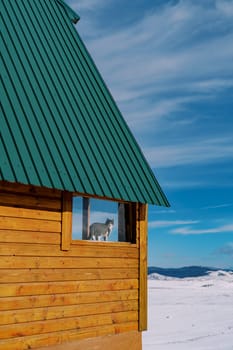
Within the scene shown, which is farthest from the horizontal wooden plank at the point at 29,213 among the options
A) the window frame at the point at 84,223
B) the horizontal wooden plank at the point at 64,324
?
the horizontal wooden plank at the point at 64,324

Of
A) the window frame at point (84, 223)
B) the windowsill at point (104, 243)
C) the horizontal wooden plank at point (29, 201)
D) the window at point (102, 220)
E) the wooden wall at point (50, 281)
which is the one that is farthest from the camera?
the window at point (102, 220)

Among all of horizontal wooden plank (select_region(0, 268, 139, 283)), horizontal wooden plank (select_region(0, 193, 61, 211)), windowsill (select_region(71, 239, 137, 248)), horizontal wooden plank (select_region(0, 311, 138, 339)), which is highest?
horizontal wooden plank (select_region(0, 193, 61, 211))

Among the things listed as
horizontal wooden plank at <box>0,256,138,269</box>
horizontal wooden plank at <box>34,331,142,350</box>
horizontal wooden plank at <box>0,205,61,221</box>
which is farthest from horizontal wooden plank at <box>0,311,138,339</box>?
horizontal wooden plank at <box>0,205,61,221</box>

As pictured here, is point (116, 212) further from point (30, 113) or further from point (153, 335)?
point (153, 335)

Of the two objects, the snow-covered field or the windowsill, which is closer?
the windowsill

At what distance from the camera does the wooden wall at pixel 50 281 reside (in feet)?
28.1

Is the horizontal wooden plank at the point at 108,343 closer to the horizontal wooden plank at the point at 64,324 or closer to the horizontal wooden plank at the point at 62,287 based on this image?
the horizontal wooden plank at the point at 64,324

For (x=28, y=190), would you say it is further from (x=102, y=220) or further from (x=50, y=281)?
(x=102, y=220)

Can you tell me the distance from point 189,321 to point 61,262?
14.7 m

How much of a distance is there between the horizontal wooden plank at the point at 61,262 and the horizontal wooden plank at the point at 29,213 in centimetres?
75

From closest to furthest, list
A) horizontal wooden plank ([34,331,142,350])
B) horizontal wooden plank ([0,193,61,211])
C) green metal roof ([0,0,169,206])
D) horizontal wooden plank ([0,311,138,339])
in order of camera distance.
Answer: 1. horizontal wooden plank ([0,311,138,339])
2. horizontal wooden plank ([0,193,61,211])
3. green metal roof ([0,0,169,206])
4. horizontal wooden plank ([34,331,142,350])

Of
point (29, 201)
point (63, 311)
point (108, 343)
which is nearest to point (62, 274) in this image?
point (63, 311)

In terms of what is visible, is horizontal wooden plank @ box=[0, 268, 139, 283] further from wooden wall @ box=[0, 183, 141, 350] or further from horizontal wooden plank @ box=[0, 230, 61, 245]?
horizontal wooden plank @ box=[0, 230, 61, 245]

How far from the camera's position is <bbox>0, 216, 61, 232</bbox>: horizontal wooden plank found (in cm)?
860
